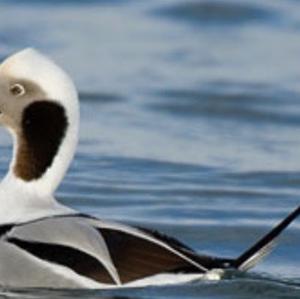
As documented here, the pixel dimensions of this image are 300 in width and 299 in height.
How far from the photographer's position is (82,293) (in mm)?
8820

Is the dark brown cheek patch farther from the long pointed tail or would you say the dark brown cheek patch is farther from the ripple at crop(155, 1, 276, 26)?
the ripple at crop(155, 1, 276, 26)

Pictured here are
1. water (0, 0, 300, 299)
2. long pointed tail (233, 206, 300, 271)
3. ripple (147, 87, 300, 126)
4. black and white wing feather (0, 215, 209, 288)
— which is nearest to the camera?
black and white wing feather (0, 215, 209, 288)

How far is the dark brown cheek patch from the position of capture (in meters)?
9.35

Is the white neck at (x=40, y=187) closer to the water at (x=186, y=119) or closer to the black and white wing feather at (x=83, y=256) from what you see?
the black and white wing feather at (x=83, y=256)

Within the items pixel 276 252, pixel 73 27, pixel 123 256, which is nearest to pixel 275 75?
pixel 73 27

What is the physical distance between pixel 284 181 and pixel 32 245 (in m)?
4.22

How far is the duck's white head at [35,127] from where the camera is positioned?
931 cm

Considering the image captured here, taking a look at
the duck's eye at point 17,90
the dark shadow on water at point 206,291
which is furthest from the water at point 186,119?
the duck's eye at point 17,90

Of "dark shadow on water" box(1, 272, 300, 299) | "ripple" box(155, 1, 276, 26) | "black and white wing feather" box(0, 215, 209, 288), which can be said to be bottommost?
"ripple" box(155, 1, 276, 26)

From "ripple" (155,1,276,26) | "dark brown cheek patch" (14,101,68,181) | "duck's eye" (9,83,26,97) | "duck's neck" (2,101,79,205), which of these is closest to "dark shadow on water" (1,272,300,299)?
"duck's neck" (2,101,79,205)

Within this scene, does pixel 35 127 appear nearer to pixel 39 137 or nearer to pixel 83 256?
pixel 39 137

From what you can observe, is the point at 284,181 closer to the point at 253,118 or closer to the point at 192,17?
the point at 253,118

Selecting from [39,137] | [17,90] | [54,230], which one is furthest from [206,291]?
[17,90]

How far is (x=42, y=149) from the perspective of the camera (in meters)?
9.40
